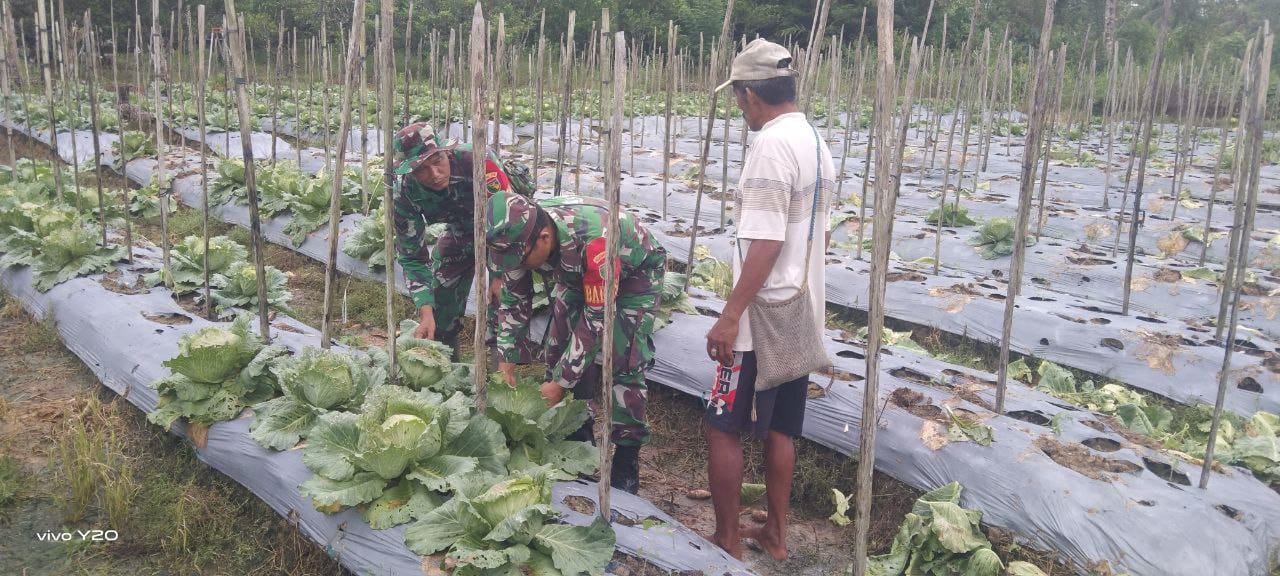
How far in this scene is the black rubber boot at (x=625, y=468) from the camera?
9.02 feet

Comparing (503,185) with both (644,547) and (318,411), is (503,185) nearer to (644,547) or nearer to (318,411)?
(318,411)

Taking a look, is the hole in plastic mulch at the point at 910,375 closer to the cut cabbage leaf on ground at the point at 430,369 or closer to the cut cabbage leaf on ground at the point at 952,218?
the cut cabbage leaf on ground at the point at 430,369

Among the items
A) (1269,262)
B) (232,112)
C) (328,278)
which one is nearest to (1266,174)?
(1269,262)

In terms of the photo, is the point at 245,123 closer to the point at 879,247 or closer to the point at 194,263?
the point at 194,263

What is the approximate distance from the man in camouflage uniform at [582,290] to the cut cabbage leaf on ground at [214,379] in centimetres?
84

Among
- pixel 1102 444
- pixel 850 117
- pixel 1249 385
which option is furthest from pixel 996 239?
pixel 1102 444

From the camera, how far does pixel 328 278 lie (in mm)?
2660

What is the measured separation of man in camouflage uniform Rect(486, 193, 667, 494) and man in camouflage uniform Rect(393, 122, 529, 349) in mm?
501

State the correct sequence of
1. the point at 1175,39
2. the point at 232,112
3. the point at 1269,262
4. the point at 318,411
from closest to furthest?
the point at 318,411 < the point at 1269,262 < the point at 232,112 < the point at 1175,39

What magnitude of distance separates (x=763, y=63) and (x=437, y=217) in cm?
166

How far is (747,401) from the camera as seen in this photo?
2.35 m

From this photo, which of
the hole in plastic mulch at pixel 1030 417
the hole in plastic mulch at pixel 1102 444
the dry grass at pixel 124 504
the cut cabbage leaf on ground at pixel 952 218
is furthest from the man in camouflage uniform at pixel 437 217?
the cut cabbage leaf on ground at pixel 952 218

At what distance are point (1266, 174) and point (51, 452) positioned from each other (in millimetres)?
10580

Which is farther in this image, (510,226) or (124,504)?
(124,504)
